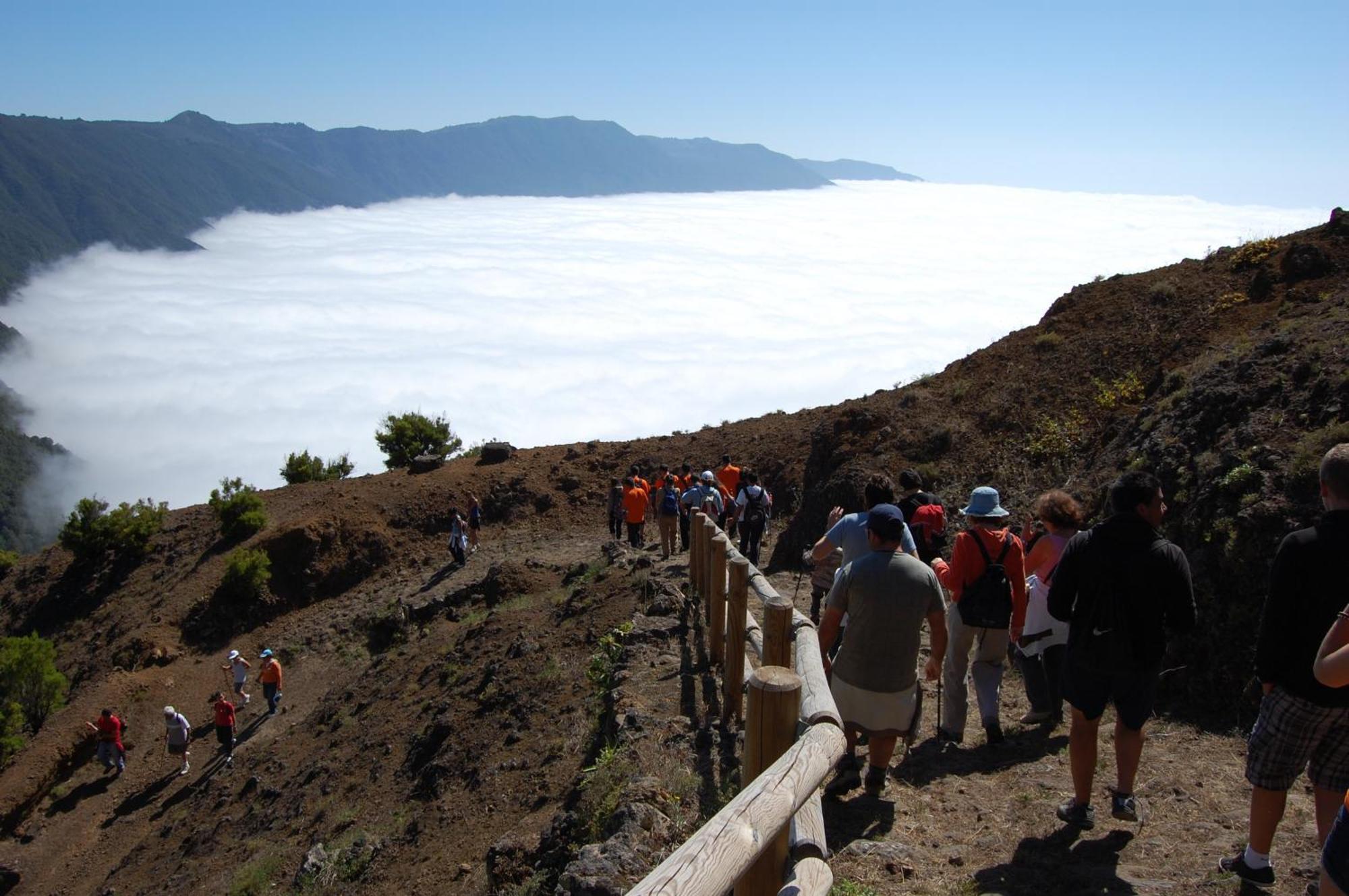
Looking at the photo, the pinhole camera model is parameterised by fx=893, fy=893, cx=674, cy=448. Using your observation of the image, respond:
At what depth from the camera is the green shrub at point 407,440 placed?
32.5 metres

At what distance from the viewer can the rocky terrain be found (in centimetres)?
539

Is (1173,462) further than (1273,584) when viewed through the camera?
Yes

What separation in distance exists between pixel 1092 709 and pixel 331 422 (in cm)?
20043

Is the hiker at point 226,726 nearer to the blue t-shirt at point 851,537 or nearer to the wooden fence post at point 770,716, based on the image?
the blue t-shirt at point 851,537

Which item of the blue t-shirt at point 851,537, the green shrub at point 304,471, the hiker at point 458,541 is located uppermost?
the blue t-shirt at point 851,537

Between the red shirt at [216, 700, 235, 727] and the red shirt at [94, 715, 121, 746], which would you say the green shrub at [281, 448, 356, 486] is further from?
the red shirt at [216, 700, 235, 727]

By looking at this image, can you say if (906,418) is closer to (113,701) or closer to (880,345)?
(113,701)

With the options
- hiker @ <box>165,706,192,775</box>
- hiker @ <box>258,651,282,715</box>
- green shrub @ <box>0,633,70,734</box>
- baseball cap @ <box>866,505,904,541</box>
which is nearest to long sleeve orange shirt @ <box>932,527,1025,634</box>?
baseball cap @ <box>866,505,904,541</box>

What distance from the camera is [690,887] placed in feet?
7.75

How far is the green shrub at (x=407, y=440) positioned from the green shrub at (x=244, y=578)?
9556 millimetres

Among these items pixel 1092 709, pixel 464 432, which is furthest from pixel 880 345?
pixel 1092 709

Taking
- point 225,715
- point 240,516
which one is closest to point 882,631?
point 225,715

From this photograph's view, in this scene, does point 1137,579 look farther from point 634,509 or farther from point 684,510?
point 634,509

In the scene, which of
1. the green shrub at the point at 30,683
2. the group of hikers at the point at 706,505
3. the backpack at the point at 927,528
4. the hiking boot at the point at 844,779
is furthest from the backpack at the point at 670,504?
the green shrub at the point at 30,683
